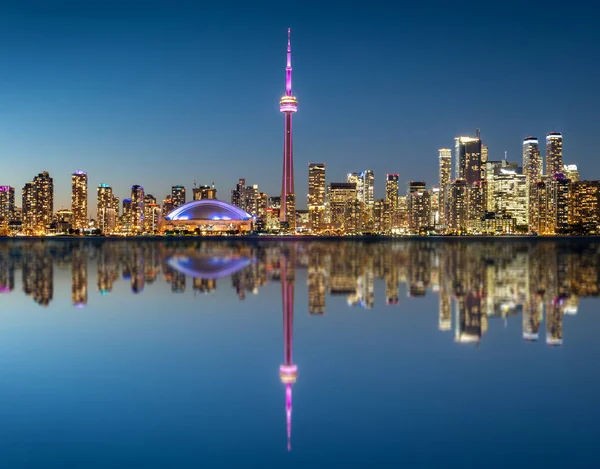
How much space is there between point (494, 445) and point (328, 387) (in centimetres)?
367

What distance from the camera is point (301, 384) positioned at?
1144cm

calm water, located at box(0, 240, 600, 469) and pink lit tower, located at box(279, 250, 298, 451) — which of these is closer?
calm water, located at box(0, 240, 600, 469)

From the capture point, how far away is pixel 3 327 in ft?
59.2

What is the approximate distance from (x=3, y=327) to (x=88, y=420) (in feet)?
33.9

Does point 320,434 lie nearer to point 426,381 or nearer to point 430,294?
point 426,381

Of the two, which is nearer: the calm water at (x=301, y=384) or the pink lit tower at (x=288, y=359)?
the calm water at (x=301, y=384)

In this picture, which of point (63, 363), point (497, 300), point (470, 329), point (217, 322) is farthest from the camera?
point (497, 300)

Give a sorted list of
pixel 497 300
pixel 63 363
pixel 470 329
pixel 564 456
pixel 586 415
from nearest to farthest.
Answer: pixel 564 456, pixel 586 415, pixel 63 363, pixel 470 329, pixel 497 300

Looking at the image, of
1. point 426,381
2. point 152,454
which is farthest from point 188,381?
point 426,381

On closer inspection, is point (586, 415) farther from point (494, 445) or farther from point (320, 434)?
point (320, 434)

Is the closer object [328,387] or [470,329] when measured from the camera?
[328,387]

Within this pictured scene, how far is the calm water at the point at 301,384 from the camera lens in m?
8.22

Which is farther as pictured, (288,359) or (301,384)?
(288,359)

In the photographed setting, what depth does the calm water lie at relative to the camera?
822 cm
